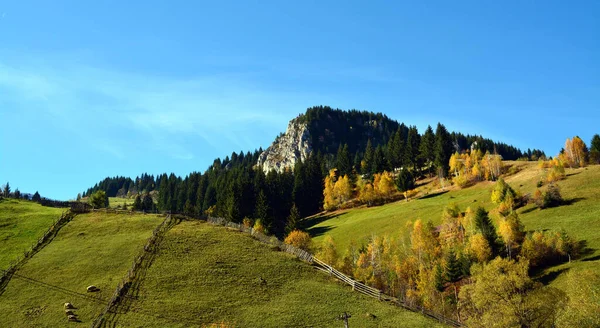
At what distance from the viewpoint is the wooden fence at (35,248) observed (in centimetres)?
6004

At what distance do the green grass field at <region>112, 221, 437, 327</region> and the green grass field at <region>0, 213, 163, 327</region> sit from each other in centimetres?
491

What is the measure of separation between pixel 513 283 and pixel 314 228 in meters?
89.6

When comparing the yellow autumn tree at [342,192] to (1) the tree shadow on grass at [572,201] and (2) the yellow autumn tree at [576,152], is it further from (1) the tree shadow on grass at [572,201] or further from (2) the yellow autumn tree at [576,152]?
(2) the yellow autumn tree at [576,152]

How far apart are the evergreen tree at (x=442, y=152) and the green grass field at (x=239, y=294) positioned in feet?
370

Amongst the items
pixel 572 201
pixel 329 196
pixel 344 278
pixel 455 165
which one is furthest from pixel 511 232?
pixel 329 196

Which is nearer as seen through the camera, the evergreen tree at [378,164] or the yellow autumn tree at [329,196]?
the yellow autumn tree at [329,196]

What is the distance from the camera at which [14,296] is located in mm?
55500

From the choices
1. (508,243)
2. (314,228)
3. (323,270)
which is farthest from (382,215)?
(323,270)

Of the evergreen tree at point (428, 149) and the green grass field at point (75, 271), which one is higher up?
the evergreen tree at point (428, 149)

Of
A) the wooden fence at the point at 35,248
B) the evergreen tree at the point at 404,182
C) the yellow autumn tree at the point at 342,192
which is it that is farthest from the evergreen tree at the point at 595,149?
the wooden fence at the point at 35,248

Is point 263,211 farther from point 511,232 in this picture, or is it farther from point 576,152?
point 576,152

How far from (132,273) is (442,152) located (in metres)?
137

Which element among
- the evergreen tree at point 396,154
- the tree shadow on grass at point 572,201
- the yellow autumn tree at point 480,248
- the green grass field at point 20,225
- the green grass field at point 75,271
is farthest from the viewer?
the evergreen tree at point 396,154

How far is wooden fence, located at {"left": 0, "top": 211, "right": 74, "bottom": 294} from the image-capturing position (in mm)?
60044
